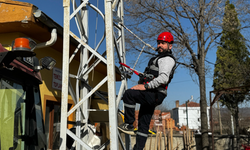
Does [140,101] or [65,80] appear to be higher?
[65,80]

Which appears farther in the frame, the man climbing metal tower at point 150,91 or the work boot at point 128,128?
the work boot at point 128,128

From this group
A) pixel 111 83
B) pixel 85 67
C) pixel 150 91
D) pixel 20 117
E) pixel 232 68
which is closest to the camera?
pixel 20 117

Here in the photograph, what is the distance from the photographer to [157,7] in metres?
12.1

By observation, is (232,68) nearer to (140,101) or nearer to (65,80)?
(140,101)

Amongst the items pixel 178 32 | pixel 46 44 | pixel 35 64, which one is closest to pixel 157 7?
pixel 178 32

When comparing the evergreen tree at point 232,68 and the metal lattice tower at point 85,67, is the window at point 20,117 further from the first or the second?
the evergreen tree at point 232,68

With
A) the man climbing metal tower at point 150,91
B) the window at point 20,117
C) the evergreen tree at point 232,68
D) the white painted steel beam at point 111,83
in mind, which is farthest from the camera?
the evergreen tree at point 232,68

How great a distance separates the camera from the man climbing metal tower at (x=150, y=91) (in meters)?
3.17

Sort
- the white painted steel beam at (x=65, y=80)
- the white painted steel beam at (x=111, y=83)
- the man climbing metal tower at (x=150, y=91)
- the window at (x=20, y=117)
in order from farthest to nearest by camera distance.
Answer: the white painted steel beam at (x=65, y=80)
the man climbing metal tower at (x=150, y=91)
the white painted steel beam at (x=111, y=83)
the window at (x=20, y=117)

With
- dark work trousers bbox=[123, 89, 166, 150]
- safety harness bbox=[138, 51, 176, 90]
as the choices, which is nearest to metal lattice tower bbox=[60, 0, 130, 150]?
dark work trousers bbox=[123, 89, 166, 150]

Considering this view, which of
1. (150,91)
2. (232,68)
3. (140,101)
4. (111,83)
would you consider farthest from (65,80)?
(232,68)

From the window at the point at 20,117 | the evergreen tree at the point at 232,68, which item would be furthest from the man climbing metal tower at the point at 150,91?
A: the evergreen tree at the point at 232,68

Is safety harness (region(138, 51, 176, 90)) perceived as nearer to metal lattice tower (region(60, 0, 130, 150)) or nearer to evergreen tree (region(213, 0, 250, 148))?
metal lattice tower (region(60, 0, 130, 150))

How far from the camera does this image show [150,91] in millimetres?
3316
